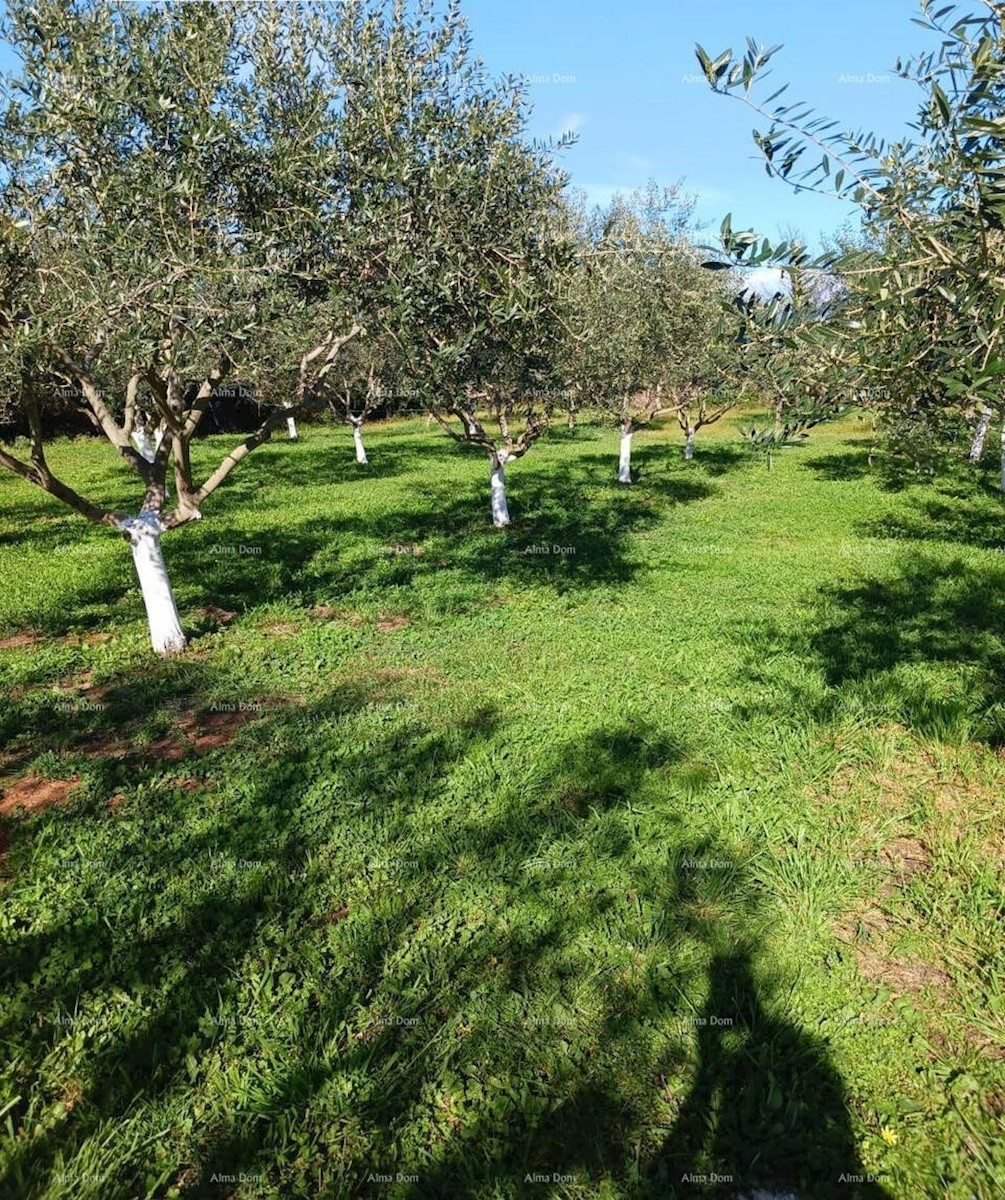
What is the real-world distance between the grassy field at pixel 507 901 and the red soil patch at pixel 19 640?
5 centimetres

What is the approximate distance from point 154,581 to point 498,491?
9719mm

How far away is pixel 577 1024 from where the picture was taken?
436cm

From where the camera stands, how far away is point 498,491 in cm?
1772

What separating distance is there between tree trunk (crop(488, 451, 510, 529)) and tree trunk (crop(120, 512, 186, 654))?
9.34 m

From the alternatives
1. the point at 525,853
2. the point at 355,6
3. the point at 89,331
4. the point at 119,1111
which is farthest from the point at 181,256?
the point at 119,1111

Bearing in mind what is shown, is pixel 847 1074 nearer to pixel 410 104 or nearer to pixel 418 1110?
pixel 418 1110

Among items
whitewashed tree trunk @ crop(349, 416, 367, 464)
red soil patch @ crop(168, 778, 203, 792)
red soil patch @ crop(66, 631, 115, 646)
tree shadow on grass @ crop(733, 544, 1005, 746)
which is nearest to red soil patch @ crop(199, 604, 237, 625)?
red soil patch @ crop(66, 631, 115, 646)

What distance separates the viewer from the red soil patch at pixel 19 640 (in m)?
10.3

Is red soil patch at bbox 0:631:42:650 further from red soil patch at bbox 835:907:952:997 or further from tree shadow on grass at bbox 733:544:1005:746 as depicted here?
red soil patch at bbox 835:907:952:997

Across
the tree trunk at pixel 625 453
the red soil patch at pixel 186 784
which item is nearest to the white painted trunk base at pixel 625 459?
the tree trunk at pixel 625 453

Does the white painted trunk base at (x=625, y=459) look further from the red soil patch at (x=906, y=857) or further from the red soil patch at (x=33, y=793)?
the red soil patch at (x=33, y=793)

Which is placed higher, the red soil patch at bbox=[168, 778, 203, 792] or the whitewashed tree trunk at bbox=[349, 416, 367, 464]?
the whitewashed tree trunk at bbox=[349, 416, 367, 464]

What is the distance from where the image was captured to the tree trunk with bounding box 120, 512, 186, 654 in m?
9.37

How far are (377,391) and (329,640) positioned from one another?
64.0 ft
